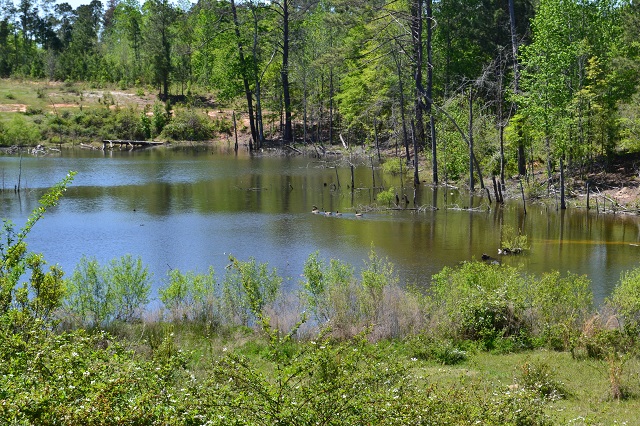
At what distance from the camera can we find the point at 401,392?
926 centimetres

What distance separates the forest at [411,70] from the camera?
34531mm

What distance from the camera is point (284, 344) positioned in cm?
1234

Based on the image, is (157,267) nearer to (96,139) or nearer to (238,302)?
(238,302)

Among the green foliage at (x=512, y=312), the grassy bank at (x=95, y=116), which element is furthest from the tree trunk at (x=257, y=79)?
the green foliage at (x=512, y=312)

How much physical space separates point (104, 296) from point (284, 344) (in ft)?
20.6

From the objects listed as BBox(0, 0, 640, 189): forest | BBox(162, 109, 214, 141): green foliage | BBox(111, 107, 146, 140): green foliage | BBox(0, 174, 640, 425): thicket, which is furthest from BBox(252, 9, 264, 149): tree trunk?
BBox(0, 174, 640, 425): thicket

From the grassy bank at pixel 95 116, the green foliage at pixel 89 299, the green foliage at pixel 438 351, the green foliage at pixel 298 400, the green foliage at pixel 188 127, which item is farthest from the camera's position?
the green foliage at pixel 188 127

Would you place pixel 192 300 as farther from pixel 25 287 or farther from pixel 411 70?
pixel 411 70

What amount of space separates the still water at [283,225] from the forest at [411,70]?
4108 mm

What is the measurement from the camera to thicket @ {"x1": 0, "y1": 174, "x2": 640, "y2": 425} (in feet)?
25.1

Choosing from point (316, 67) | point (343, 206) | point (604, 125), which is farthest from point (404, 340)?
point (316, 67)

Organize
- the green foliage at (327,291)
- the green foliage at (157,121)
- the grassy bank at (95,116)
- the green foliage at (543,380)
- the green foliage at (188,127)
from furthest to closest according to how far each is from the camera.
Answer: the green foliage at (188,127) < the green foliage at (157,121) < the grassy bank at (95,116) < the green foliage at (327,291) < the green foliage at (543,380)

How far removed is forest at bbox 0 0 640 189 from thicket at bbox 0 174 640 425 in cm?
1784

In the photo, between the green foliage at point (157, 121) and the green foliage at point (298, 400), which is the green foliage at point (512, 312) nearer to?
the green foliage at point (298, 400)
